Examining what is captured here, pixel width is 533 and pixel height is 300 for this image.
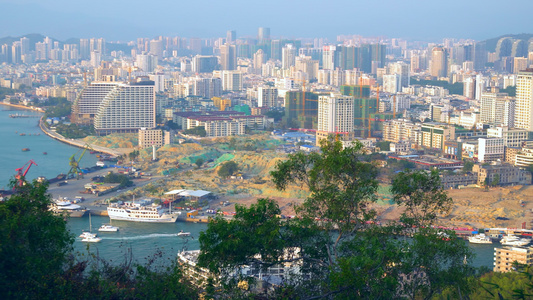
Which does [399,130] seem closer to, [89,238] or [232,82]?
[89,238]

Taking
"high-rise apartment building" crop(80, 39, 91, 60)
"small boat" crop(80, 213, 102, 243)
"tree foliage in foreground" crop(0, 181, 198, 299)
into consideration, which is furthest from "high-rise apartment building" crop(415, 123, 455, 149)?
"high-rise apartment building" crop(80, 39, 91, 60)

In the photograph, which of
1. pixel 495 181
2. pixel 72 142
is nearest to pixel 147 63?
pixel 72 142

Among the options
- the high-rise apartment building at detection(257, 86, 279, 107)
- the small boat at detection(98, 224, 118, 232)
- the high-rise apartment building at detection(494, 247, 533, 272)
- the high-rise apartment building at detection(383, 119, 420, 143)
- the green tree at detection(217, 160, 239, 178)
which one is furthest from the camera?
the high-rise apartment building at detection(257, 86, 279, 107)

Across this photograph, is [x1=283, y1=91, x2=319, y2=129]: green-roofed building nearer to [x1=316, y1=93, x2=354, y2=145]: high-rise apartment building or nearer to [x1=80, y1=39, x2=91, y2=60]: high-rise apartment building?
[x1=316, y1=93, x2=354, y2=145]: high-rise apartment building

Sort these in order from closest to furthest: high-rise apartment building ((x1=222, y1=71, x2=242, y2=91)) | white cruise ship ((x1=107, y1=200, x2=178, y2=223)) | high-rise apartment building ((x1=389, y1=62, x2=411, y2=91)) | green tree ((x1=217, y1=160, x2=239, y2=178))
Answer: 1. white cruise ship ((x1=107, y1=200, x2=178, y2=223))
2. green tree ((x1=217, y1=160, x2=239, y2=178))
3. high-rise apartment building ((x1=389, y1=62, x2=411, y2=91))
4. high-rise apartment building ((x1=222, y1=71, x2=242, y2=91))

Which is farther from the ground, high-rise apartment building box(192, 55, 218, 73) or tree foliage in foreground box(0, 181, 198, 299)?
high-rise apartment building box(192, 55, 218, 73)

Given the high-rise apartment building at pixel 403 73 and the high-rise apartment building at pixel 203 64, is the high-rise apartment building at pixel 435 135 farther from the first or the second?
the high-rise apartment building at pixel 203 64

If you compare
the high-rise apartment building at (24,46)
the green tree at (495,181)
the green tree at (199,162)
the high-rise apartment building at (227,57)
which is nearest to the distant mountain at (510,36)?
the high-rise apartment building at (227,57)
